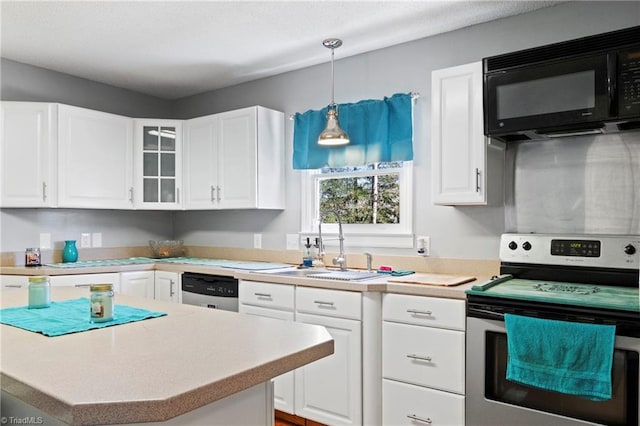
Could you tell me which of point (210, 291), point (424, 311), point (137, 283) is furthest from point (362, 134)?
point (137, 283)

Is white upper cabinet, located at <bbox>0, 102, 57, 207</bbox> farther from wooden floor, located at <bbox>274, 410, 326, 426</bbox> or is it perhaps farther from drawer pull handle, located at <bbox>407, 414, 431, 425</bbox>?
drawer pull handle, located at <bbox>407, 414, 431, 425</bbox>

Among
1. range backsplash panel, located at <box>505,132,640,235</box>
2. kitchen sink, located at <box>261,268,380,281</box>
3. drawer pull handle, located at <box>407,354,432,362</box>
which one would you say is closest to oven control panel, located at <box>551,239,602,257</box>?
range backsplash panel, located at <box>505,132,640,235</box>

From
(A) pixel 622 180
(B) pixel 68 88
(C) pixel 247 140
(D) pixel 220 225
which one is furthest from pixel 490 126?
(B) pixel 68 88

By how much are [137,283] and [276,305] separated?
1.38 meters

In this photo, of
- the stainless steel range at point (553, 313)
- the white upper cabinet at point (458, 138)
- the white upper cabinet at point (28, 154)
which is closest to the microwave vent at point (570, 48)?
the white upper cabinet at point (458, 138)

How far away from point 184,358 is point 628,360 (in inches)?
66.3

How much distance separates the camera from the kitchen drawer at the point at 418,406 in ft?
7.66

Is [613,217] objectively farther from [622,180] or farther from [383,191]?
[383,191]

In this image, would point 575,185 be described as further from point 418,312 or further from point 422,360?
point 422,360

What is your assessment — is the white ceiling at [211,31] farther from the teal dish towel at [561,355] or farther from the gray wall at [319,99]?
the teal dish towel at [561,355]

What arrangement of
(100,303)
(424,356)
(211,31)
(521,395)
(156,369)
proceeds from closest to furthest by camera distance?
(156,369), (100,303), (521,395), (424,356), (211,31)

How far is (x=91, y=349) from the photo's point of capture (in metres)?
1.24

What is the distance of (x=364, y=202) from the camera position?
3506 mm

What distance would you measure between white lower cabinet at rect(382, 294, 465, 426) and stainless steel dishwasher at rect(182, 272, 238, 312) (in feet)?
3.76
